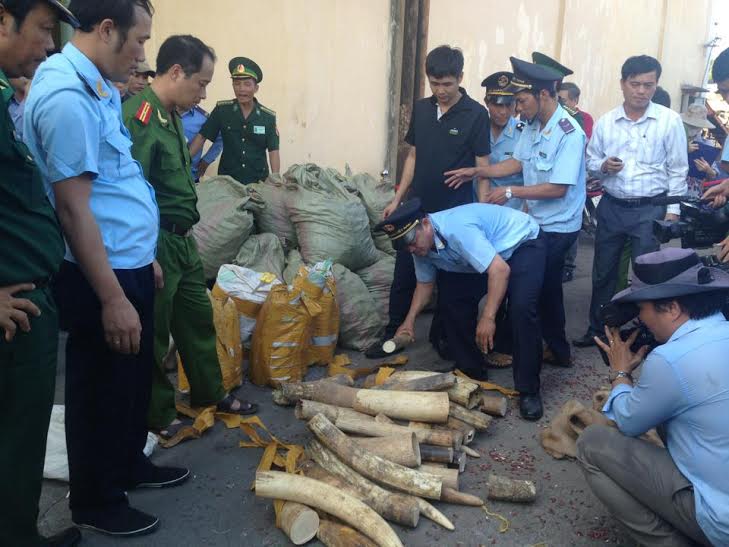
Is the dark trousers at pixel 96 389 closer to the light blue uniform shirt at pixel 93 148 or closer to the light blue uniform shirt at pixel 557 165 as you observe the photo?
the light blue uniform shirt at pixel 93 148

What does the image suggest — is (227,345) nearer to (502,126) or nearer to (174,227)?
(174,227)

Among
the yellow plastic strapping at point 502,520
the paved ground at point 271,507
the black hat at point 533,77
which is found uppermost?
the black hat at point 533,77

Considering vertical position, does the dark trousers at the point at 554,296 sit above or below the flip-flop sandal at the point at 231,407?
above

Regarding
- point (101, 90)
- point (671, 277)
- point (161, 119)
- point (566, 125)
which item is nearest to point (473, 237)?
point (566, 125)

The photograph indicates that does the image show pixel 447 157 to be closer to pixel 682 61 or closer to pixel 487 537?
pixel 487 537

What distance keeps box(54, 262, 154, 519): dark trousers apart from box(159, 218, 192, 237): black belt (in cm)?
47

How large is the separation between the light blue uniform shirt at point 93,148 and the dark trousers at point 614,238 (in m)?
3.30

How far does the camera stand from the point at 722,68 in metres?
4.38

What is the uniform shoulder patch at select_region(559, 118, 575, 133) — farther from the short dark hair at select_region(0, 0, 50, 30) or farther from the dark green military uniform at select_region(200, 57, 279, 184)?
the short dark hair at select_region(0, 0, 50, 30)

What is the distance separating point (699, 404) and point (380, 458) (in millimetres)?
1268

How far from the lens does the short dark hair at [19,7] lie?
181 cm

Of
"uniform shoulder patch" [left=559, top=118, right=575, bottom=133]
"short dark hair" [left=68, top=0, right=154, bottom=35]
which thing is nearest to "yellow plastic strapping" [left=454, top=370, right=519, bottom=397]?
"uniform shoulder patch" [left=559, top=118, right=575, bottom=133]

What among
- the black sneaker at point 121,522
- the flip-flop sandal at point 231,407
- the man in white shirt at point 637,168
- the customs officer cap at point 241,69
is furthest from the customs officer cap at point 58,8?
the man in white shirt at point 637,168

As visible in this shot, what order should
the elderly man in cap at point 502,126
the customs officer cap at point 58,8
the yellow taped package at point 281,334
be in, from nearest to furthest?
1. the customs officer cap at point 58,8
2. the yellow taped package at point 281,334
3. the elderly man in cap at point 502,126
